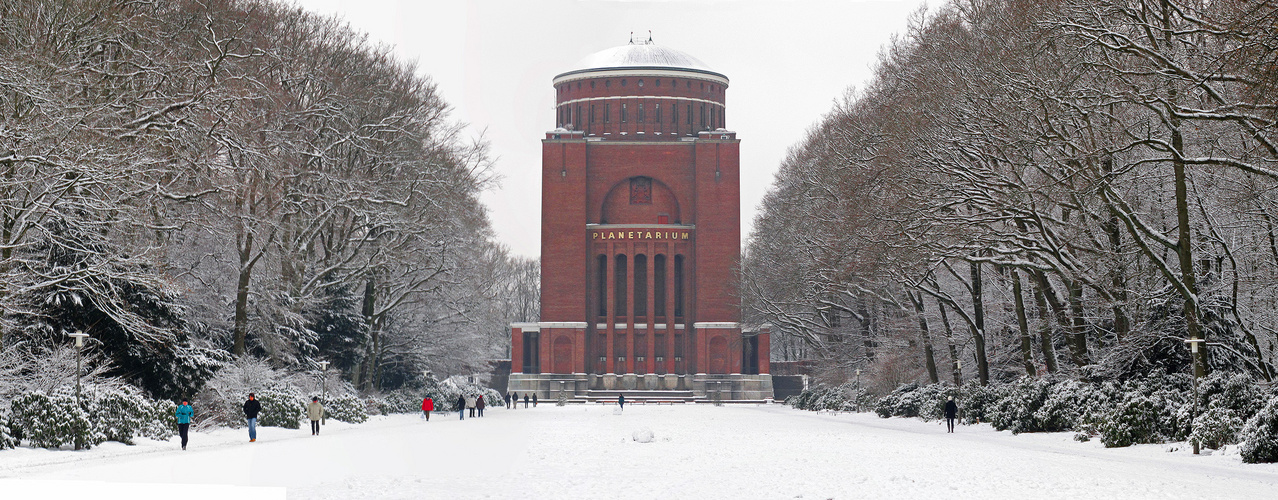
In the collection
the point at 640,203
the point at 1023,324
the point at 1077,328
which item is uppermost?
the point at 640,203

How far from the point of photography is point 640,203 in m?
83.4

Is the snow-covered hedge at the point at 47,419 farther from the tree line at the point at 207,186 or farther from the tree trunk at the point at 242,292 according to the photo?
the tree trunk at the point at 242,292

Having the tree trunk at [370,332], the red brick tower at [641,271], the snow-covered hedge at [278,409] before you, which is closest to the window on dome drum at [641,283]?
the red brick tower at [641,271]

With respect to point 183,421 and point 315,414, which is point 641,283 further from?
point 183,421

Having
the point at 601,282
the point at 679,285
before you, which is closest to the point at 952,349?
the point at 679,285

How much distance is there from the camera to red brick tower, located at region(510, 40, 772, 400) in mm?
80438

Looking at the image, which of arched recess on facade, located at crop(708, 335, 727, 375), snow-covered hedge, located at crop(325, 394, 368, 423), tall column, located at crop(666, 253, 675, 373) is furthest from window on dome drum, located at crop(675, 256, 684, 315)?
snow-covered hedge, located at crop(325, 394, 368, 423)

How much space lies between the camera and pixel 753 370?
276 ft

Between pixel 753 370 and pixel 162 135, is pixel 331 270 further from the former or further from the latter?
pixel 753 370

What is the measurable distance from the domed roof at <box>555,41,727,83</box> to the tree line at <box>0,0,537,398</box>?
4523 centimetres

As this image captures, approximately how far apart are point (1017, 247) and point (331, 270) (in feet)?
64.0

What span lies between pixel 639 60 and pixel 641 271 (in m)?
15.0

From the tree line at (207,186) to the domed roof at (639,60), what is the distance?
148 ft

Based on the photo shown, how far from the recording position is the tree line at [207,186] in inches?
861
